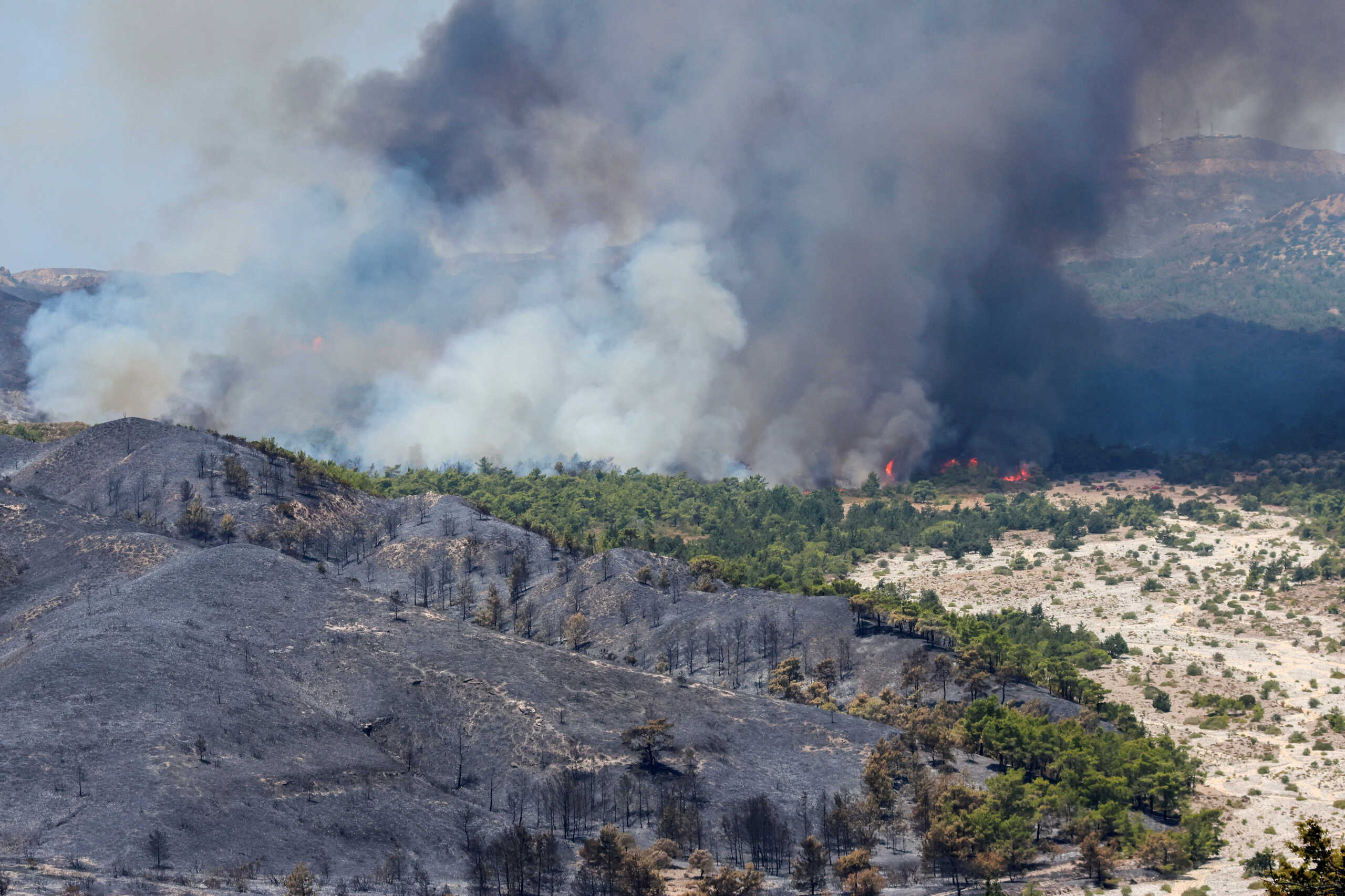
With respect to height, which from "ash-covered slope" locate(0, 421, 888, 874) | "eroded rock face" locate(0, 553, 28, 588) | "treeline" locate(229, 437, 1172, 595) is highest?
"treeline" locate(229, 437, 1172, 595)

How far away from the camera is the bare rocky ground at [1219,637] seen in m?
82.9

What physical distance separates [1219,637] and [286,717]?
276 ft

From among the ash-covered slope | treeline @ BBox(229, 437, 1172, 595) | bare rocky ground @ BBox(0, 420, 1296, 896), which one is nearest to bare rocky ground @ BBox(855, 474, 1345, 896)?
bare rocky ground @ BBox(0, 420, 1296, 896)

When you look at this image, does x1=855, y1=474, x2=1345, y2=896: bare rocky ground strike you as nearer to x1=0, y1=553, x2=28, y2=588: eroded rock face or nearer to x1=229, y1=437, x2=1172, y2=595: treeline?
x1=229, y1=437, x2=1172, y2=595: treeline

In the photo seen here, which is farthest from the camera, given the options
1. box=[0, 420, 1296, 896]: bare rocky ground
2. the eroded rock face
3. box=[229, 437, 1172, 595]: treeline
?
box=[229, 437, 1172, 595]: treeline

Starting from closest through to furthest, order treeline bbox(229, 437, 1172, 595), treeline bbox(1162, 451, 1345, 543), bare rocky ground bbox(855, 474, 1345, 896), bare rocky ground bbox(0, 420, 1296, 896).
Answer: bare rocky ground bbox(0, 420, 1296, 896)
bare rocky ground bbox(855, 474, 1345, 896)
treeline bbox(229, 437, 1172, 595)
treeline bbox(1162, 451, 1345, 543)

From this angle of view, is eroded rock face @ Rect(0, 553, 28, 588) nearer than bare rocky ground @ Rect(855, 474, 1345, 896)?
No

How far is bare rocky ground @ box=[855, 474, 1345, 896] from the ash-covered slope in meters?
25.5

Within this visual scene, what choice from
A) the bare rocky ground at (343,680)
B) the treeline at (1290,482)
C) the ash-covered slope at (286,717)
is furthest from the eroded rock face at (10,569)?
the treeline at (1290,482)

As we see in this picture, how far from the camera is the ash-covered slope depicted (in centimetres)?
6259

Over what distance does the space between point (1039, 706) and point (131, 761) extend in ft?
188

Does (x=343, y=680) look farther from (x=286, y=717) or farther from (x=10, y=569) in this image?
(x=10, y=569)

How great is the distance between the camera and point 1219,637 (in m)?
120

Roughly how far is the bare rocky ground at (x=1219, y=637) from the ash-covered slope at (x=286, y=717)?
25515mm
